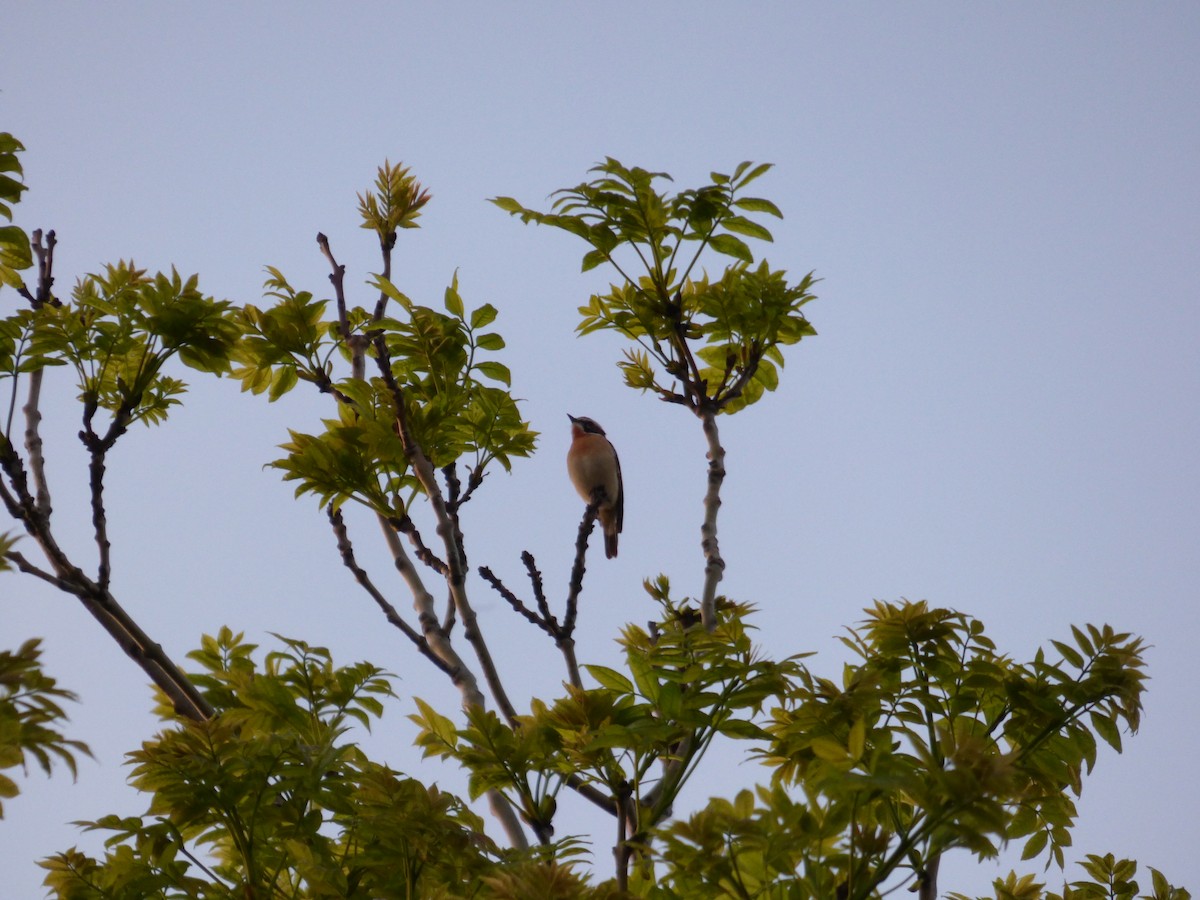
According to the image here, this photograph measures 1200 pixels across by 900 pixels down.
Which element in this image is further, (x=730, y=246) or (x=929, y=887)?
(x=730, y=246)

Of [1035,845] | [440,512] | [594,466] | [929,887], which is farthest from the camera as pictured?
[594,466]

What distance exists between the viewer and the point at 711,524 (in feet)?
13.3

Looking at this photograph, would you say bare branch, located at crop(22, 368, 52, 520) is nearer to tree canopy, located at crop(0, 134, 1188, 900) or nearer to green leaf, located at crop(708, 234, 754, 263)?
tree canopy, located at crop(0, 134, 1188, 900)

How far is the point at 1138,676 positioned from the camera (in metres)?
3.14

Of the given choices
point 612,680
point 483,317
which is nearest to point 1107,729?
point 612,680

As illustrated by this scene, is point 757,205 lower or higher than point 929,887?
higher

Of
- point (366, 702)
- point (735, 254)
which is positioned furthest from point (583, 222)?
point (366, 702)

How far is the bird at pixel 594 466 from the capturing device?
902 cm

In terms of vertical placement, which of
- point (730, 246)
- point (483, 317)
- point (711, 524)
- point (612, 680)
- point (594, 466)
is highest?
point (594, 466)

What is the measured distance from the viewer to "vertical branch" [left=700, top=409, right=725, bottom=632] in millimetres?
3809

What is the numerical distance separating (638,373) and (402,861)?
8.25ft

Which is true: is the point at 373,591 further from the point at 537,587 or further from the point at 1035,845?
the point at 1035,845

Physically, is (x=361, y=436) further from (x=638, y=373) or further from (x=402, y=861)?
(x=402, y=861)

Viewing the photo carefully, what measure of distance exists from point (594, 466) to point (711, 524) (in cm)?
497
